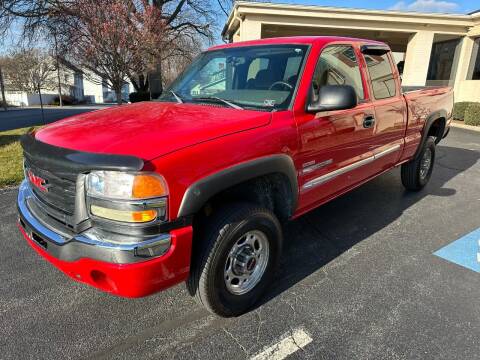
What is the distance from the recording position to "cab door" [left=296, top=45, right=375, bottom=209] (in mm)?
2793

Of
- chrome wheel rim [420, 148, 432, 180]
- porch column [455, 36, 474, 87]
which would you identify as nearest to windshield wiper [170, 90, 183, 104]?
chrome wheel rim [420, 148, 432, 180]

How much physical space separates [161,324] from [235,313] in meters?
0.52

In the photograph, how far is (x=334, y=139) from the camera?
301 centimetres

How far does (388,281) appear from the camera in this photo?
2969 mm

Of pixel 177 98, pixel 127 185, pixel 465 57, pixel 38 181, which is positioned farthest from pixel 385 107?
pixel 465 57

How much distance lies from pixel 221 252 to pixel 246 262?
1.18 ft

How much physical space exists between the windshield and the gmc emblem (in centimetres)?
132

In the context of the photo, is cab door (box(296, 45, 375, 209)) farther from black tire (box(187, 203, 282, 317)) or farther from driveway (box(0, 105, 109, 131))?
driveway (box(0, 105, 109, 131))

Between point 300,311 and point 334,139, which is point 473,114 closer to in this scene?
point 334,139

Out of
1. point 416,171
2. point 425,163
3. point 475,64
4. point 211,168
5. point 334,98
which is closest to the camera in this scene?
point 211,168

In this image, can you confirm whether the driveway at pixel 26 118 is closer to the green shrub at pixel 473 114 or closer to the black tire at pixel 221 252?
Answer: the black tire at pixel 221 252

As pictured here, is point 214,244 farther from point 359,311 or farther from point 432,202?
point 432,202

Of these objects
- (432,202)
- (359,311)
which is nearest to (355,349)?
(359,311)

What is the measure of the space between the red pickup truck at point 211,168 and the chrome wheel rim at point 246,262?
0.03 feet
